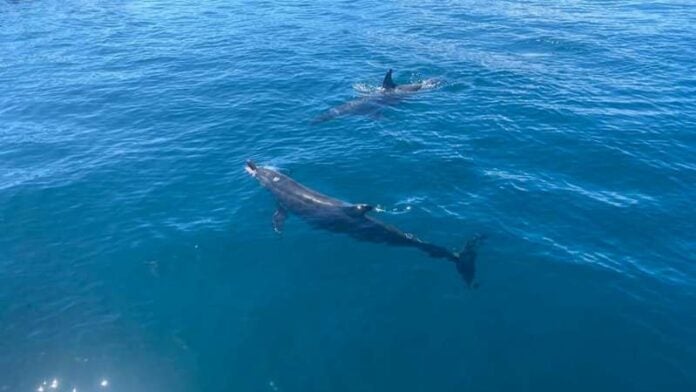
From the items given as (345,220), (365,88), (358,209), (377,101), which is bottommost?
(345,220)

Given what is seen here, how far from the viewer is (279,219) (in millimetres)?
34094

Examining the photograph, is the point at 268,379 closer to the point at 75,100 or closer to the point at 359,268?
the point at 359,268

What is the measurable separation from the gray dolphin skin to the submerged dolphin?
40.9 ft

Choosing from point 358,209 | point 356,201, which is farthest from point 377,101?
point 358,209

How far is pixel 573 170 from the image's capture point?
127ft

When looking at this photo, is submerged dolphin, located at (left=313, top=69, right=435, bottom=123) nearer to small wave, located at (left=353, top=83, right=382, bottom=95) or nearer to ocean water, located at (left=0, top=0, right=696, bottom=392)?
small wave, located at (left=353, top=83, right=382, bottom=95)

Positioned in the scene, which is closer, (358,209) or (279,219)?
(358,209)

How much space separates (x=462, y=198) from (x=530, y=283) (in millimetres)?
8478

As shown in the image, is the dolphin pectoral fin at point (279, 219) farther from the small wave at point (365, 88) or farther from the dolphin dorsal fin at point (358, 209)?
the small wave at point (365, 88)

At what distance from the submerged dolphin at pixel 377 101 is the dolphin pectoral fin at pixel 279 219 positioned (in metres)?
14.3

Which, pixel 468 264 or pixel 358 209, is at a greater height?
pixel 358 209

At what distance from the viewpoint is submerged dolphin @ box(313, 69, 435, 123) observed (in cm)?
4744

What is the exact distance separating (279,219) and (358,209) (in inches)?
214

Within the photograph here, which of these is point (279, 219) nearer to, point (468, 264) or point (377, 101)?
point (468, 264)
